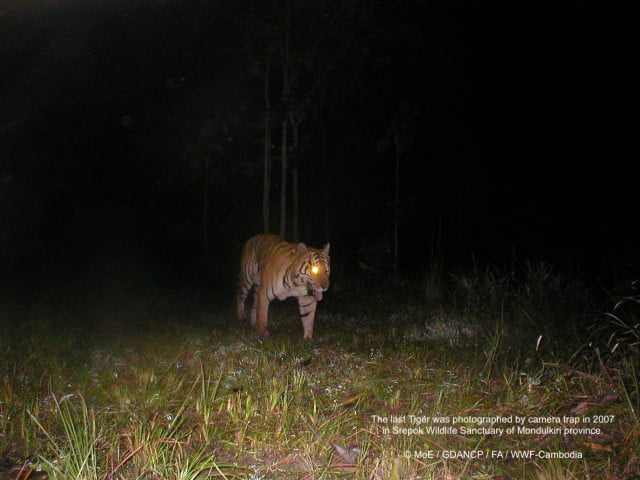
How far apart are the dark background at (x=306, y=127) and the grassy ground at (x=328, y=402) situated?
11.6ft

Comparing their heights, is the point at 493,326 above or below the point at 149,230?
above

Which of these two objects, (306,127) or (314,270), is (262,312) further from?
(306,127)

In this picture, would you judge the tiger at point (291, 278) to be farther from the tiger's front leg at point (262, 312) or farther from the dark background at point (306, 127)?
the dark background at point (306, 127)

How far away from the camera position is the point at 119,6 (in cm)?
1020

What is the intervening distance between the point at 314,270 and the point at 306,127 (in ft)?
30.2

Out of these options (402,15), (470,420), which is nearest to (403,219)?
(402,15)

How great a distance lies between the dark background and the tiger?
12.6ft

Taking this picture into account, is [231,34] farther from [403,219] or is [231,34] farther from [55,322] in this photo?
→ [55,322]

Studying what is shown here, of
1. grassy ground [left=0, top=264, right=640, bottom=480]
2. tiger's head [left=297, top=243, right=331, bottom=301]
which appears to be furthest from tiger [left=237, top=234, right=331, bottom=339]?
grassy ground [left=0, top=264, right=640, bottom=480]

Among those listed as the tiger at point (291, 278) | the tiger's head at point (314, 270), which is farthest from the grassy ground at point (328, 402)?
the tiger's head at point (314, 270)

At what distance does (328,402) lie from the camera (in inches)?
144

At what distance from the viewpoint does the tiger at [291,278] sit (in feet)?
19.8

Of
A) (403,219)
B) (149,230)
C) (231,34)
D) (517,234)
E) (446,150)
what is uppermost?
(231,34)

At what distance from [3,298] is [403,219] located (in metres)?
8.73
